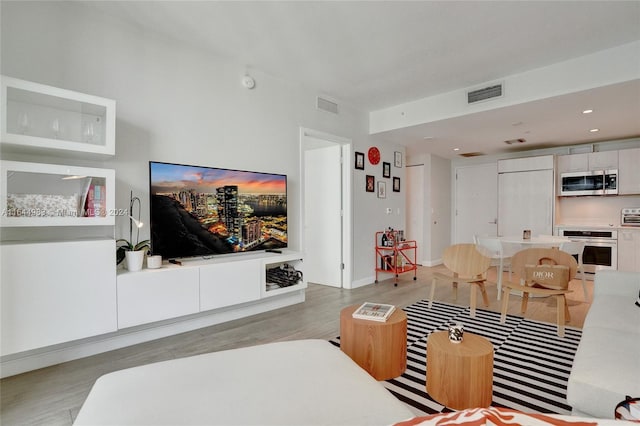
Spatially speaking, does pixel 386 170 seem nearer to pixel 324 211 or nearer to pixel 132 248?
pixel 324 211

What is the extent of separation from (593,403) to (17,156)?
3.51 metres

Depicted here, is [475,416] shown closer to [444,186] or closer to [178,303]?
[178,303]

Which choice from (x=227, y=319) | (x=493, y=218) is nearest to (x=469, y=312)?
(x=227, y=319)

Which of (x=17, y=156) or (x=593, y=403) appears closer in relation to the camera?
(x=593, y=403)

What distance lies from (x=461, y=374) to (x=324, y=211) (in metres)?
3.45

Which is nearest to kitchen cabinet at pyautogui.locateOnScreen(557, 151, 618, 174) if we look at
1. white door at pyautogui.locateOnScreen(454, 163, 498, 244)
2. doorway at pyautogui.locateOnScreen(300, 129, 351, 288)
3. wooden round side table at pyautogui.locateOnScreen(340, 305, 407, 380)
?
white door at pyautogui.locateOnScreen(454, 163, 498, 244)

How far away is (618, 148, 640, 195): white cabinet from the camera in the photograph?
16.6 ft

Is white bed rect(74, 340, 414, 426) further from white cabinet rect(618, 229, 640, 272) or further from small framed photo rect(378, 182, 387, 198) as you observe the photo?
white cabinet rect(618, 229, 640, 272)

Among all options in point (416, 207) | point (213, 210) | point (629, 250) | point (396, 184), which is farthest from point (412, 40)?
point (629, 250)

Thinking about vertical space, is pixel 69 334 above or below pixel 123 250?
below

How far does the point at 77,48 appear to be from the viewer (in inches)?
96.6

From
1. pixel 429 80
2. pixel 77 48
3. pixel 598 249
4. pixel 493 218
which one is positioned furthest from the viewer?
pixel 493 218

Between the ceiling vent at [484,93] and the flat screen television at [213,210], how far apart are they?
2483mm

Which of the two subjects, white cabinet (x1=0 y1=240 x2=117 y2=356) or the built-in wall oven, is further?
the built-in wall oven
